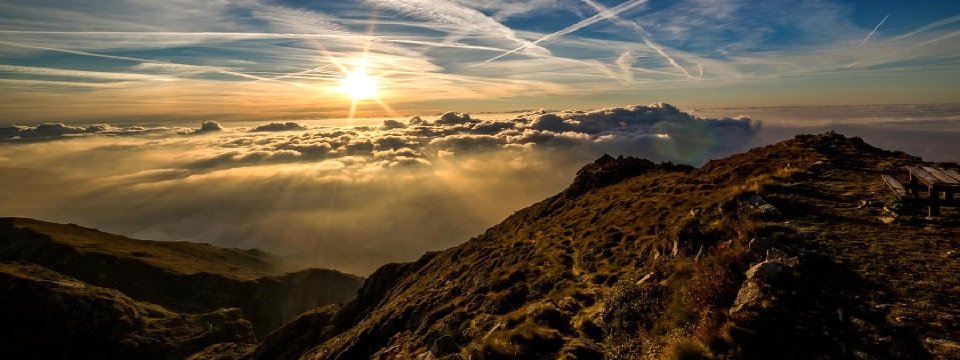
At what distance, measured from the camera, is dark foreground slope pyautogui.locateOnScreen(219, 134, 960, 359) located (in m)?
8.84

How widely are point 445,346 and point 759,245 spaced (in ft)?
38.4

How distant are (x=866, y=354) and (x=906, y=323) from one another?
1305 millimetres

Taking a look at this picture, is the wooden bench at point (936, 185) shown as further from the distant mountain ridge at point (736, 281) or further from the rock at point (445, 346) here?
the rock at point (445, 346)

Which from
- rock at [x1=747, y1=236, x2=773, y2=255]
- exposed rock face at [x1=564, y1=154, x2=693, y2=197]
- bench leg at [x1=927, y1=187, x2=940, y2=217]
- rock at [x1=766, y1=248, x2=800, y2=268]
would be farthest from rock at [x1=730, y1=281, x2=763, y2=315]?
exposed rock face at [x1=564, y1=154, x2=693, y2=197]

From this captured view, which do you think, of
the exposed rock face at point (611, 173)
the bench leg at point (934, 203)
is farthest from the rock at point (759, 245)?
the exposed rock face at point (611, 173)

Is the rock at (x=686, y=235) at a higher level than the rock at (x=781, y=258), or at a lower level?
lower

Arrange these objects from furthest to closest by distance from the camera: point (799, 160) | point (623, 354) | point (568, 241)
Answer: point (568, 241)
point (799, 160)
point (623, 354)

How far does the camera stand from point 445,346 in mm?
16734

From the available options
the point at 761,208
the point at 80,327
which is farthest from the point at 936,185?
the point at 80,327

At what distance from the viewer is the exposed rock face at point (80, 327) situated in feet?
365

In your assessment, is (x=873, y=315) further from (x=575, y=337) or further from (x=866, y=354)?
(x=575, y=337)

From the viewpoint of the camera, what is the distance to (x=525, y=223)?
50.5 m

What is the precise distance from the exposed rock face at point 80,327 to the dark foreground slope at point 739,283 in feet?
397

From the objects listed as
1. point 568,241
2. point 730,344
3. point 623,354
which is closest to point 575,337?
point 623,354
